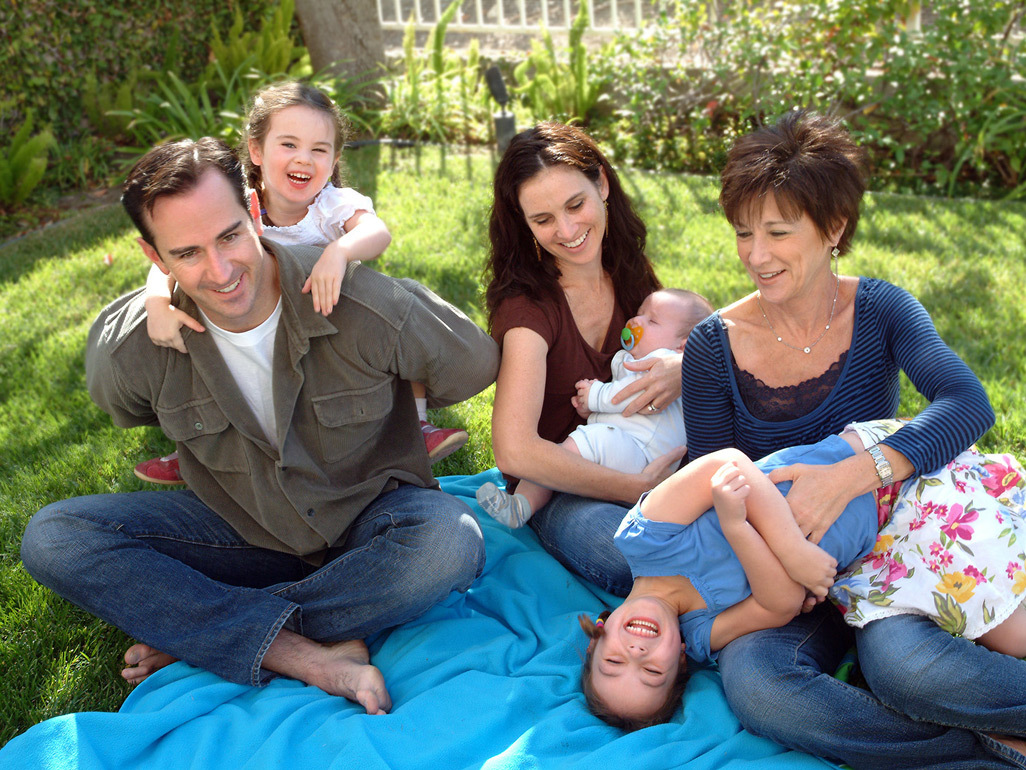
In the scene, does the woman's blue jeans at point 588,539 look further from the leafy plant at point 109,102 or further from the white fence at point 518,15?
the white fence at point 518,15

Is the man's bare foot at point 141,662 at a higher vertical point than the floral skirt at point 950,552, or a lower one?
lower

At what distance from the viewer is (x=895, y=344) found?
104 inches

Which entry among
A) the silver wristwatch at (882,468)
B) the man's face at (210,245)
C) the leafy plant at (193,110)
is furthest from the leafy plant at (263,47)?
the silver wristwatch at (882,468)

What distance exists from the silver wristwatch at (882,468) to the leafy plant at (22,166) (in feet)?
21.4

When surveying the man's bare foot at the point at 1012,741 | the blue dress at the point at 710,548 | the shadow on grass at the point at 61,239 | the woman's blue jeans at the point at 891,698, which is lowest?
the man's bare foot at the point at 1012,741

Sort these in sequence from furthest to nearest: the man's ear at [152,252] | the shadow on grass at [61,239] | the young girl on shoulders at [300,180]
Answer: the shadow on grass at [61,239] < the young girl on shoulders at [300,180] < the man's ear at [152,252]

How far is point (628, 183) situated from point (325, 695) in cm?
503

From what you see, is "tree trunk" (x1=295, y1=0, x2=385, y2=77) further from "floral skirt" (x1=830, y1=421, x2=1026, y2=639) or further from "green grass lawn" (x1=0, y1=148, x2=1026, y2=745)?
"floral skirt" (x1=830, y1=421, x2=1026, y2=639)

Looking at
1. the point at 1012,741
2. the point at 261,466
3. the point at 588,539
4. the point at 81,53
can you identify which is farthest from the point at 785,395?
the point at 81,53

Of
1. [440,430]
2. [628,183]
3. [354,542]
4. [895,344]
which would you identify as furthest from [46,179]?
[895,344]

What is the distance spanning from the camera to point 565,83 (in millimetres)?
7891

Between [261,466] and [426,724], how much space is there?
97cm

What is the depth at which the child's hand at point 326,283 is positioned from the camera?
2.79 metres

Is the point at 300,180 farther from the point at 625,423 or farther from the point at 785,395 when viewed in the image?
the point at 785,395
